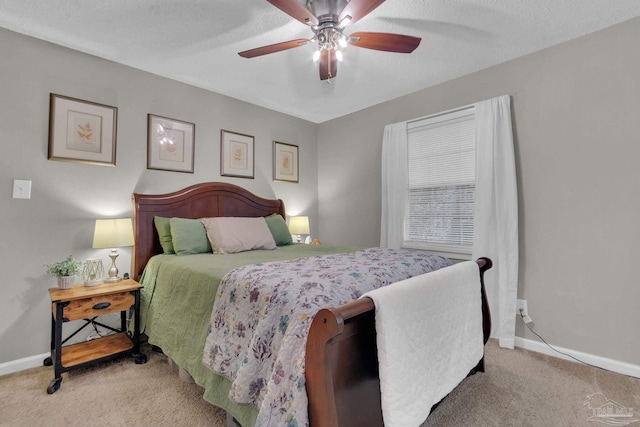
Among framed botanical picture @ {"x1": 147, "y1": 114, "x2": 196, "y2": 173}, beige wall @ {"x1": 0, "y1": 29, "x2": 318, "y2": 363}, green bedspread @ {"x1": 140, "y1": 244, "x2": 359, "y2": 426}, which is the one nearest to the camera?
green bedspread @ {"x1": 140, "y1": 244, "x2": 359, "y2": 426}

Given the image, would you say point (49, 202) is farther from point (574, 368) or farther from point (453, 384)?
point (574, 368)

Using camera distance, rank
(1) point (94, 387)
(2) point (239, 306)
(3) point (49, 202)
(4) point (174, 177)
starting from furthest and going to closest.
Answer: (4) point (174, 177) < (3) point (49, 202) < (1) point (94, 387) < (2) point (239, 306)

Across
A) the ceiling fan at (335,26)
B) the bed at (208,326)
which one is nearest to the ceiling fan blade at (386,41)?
the ceiling fan at (335,26)

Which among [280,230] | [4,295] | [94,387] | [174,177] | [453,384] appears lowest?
[94,387]

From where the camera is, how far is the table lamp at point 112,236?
7.57 ft

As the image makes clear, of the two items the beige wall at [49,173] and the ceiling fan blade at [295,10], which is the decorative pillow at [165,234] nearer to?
the beige wall at [49,173]

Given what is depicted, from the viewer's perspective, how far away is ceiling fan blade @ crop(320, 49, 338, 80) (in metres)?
2.06

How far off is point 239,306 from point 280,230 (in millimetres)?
1861

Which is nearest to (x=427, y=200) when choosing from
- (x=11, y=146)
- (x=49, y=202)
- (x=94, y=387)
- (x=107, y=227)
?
(x=107, y=227)

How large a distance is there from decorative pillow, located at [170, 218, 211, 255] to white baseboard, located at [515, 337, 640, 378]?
9.38 ft

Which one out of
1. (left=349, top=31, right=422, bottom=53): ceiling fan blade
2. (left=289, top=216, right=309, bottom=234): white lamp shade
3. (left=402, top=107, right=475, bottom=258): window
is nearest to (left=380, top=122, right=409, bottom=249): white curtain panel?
(left=402, top=107, right=475, bottom=258): window

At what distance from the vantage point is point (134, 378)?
A: 2057mm

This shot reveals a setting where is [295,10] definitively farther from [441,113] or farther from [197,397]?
[197,397]

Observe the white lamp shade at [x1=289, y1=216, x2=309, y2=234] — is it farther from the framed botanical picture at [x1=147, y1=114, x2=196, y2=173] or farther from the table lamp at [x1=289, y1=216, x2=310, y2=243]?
the framed botanical picture at [x1=147, y1=114, x2=196, y2=173]
